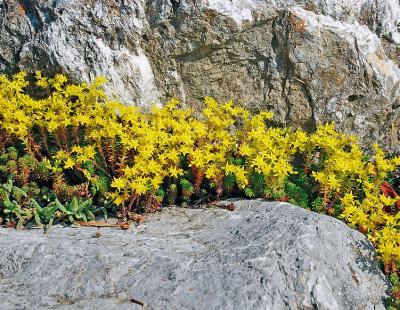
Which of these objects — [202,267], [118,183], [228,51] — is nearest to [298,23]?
[228,51]

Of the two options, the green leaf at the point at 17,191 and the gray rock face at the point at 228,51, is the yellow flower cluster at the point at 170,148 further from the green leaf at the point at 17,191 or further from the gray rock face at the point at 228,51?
the green leaf at the point at 17,191

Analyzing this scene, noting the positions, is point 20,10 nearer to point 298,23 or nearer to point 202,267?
point 298,23

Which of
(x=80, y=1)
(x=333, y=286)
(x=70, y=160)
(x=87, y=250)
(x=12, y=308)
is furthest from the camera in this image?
(x=80, y=1)

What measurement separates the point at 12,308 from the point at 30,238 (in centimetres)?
101

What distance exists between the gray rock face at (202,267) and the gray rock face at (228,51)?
69.1 inches

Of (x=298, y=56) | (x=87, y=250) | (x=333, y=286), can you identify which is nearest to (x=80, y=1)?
(x=298, y=56)

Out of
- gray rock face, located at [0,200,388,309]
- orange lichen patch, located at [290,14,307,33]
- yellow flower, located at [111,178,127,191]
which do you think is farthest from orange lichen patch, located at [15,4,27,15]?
orange lichen patch, located at [290,14,307,33]

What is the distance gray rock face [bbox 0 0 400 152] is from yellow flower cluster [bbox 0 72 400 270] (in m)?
0.29

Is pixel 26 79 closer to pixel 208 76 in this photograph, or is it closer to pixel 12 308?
pixel 208 76

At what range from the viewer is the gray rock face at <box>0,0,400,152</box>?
5.86 metres

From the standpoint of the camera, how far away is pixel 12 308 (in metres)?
3.73

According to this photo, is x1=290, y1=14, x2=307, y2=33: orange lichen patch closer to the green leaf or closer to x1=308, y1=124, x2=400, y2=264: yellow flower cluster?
x1=308, y1=124, x2=400, y2=264: yellow flower cluster

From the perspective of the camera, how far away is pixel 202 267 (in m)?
4.13

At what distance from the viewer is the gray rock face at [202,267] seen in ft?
12.7
